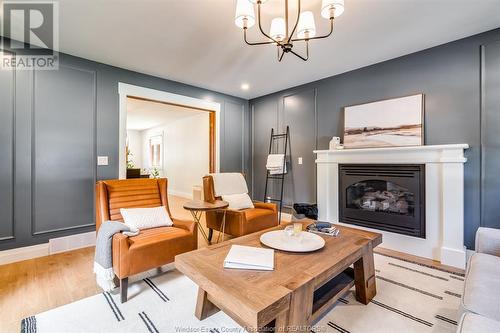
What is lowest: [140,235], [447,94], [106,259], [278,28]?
[106,259]

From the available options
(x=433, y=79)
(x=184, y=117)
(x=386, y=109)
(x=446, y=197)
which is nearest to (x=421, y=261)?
(x=446, y=197)

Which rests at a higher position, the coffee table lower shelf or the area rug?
A: the coffee table lower shelf

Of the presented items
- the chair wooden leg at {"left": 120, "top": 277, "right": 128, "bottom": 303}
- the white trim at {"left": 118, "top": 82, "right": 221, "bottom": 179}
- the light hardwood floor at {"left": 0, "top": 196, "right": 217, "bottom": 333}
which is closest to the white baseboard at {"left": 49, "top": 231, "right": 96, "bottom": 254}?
the light hardwood floor at {"left": 0, "top": 196, "right": 217, "bottom": 333}

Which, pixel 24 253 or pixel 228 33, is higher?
pixel 228 33

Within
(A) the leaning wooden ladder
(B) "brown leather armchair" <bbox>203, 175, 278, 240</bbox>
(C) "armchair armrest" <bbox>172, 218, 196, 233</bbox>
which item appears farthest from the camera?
(A) the leaning wooden ladder

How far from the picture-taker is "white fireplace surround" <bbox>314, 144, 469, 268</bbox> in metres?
2.50

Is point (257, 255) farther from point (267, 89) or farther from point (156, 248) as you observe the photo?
point (267, 89)

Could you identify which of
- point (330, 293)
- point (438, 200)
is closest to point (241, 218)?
point (330, 293)

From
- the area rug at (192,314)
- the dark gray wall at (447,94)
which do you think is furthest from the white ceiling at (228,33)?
the area rug at (192,314)

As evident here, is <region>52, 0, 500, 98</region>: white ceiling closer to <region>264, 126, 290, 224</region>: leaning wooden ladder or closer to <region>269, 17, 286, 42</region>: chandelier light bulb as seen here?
<region>269, 17, 286, 42</region>: chandelier light bulb

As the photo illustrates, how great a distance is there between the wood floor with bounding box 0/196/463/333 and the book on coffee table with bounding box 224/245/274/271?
1.39 metres

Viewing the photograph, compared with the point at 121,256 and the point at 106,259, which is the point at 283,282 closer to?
the point at 121,256

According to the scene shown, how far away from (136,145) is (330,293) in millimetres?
9721

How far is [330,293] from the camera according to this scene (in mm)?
1702
